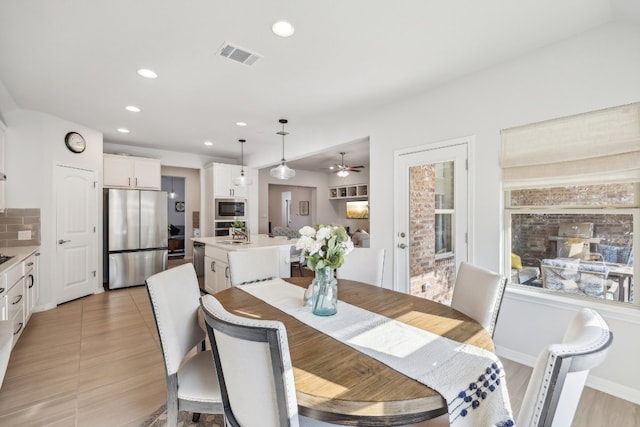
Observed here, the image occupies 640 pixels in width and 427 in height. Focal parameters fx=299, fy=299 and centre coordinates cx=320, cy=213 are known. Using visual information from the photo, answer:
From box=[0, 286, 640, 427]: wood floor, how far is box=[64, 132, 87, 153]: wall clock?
238 centimetres

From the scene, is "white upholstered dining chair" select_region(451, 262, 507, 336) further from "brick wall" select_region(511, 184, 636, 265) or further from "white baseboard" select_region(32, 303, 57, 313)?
"white baseboard" select_region(32, 303, 57, 313)

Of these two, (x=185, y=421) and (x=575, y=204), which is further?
(x=575, y=204)

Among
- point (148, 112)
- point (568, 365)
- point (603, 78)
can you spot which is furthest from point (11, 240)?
point (603, 78)

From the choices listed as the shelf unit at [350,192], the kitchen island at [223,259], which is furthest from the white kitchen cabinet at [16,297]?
the shelf unit at [350,192]

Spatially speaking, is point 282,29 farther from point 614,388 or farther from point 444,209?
point 614,388

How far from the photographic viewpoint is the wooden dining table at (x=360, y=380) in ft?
2.92

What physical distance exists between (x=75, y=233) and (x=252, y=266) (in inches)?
143

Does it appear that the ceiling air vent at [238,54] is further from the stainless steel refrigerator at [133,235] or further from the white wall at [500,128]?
the stainless steel refrigerator at [133,235]

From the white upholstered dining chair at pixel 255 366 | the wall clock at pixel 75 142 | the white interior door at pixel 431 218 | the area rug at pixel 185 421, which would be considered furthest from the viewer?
the wall clock at pixel 75 142

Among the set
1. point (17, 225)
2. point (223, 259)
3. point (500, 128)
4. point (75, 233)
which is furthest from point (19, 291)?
point (500, 128)

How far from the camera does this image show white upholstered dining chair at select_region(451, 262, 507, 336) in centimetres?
157

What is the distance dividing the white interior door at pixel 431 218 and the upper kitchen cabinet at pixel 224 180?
13.4ft

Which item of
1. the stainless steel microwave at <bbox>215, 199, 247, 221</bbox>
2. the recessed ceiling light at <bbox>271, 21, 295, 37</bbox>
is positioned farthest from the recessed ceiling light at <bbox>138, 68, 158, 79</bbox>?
the stainless steel microwave at <bbox>215, 199, 247, 221</bbox>

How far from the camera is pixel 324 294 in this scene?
159cm
